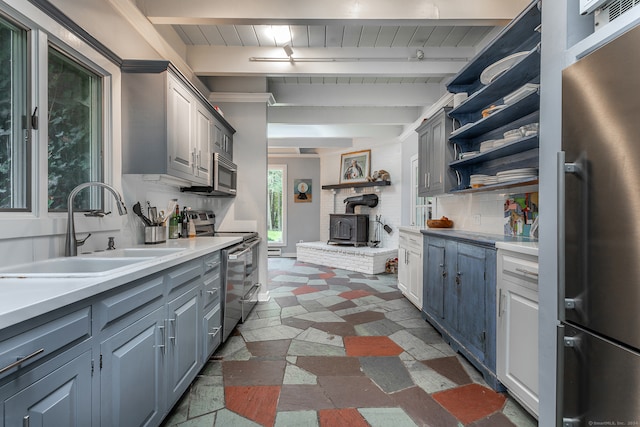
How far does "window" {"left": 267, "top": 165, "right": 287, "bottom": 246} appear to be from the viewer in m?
7.69

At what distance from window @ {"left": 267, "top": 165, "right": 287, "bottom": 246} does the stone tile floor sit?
14.2 feet

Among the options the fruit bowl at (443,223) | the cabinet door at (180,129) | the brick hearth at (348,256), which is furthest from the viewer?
the brick hearth at (348,256)

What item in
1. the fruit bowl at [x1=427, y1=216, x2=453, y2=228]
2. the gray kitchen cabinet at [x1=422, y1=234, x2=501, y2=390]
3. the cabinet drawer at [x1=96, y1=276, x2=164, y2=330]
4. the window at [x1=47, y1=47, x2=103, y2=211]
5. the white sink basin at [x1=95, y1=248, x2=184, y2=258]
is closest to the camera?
the cabinet drawer at [x1=96, y1=276, x2=164, y2=330]

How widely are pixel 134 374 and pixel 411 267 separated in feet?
10.0

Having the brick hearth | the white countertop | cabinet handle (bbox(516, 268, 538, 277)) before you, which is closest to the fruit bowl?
the white countertop

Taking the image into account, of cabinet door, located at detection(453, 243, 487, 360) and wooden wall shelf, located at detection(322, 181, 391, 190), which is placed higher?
wooden wall shelf, located at detection(322, 181, 391, 190)

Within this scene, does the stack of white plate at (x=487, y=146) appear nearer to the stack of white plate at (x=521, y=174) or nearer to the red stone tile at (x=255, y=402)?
the stack of white plate at (x=521, y=174)

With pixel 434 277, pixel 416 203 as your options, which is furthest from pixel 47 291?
pixel 416 203

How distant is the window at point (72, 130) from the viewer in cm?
167

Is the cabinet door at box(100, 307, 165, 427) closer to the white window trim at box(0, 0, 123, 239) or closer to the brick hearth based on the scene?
the white window trim at box(0, 0, 123, 239)

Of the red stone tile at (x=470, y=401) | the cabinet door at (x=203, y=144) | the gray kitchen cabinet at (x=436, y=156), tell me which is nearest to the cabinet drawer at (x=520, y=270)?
the red stone tile at (x=470, y=401)

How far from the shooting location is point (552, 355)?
1236mm

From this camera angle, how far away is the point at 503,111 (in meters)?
2.28

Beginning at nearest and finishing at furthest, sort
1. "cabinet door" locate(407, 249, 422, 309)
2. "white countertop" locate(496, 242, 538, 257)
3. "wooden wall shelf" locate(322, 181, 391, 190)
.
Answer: "white countertop" locate(496, 242, 538, 257) → "cabinet door" locate(407, 249, 422, 309) → "wooden wall shelf" locate(322, 181, 391, 190)
